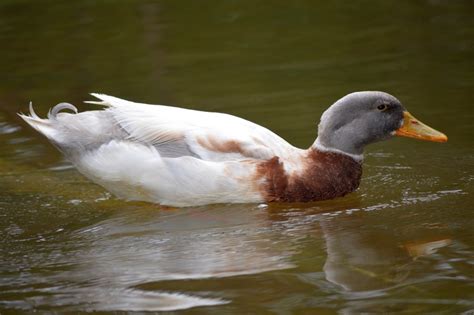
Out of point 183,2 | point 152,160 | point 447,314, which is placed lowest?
point 447,314

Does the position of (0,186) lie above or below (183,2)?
below

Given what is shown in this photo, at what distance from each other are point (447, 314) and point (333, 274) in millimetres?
881

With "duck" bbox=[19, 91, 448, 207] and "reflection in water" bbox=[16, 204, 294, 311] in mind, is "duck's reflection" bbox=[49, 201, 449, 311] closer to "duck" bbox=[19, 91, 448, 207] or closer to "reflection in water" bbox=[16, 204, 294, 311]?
"reflection in water" bbox=[16, 204, 294, 311]

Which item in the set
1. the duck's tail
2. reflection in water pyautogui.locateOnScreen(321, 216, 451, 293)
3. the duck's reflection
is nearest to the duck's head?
the duck's reflection

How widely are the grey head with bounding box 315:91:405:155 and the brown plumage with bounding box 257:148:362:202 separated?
0.10 meters

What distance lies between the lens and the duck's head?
23.8ft

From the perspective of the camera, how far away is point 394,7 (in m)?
13.1

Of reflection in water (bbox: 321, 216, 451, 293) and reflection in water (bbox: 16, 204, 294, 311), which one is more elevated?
reflection in water (bbox: 16, 204, 294, 311)

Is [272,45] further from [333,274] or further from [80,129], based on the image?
[333,274]

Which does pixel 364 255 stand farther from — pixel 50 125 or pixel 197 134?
pixel 50 125

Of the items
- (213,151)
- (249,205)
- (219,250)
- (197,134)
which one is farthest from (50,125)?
(219,250)

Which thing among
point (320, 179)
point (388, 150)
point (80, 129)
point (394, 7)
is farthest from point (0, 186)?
point (394, 7)

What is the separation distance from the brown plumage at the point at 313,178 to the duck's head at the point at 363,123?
0.32ft

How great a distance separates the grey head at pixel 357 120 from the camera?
7.25 meters
